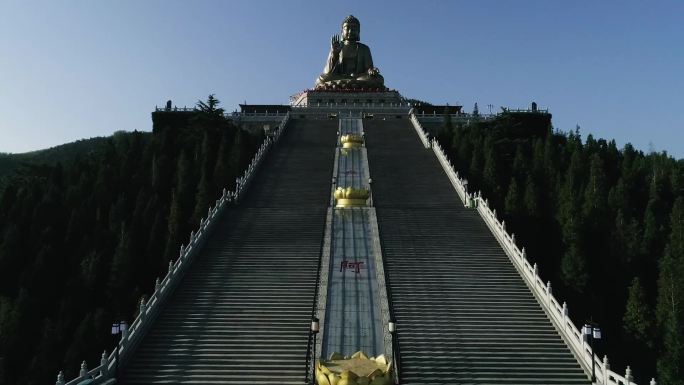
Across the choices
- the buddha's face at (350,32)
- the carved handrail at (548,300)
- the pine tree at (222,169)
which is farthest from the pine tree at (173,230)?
the buddha's face at (350,32)

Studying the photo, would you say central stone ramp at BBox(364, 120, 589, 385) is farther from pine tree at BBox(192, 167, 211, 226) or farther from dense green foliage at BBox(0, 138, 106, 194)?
dense green foliage at BBox(0, 138, 106, 194)

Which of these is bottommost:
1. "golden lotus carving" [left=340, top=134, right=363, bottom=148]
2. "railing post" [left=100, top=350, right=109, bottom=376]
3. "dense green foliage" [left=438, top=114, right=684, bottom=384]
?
"railing post" [left=100, top=350, right=109, bottom=376]

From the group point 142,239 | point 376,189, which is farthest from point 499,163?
point 142,239

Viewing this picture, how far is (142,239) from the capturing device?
20938mm

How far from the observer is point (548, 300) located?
1548 centimetres

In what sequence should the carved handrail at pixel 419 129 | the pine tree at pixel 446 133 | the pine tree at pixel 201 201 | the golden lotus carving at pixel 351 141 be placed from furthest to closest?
the pine tree at pixel 446 133 → the carved handrail at pixel 419 129 → the golden lotus carving at pixel 351 141 → the pine tree at pixel 201 201

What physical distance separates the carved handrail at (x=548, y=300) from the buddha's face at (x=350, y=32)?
105 ft

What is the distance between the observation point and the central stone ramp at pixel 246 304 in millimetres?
13273

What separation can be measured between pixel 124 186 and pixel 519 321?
16.3 m

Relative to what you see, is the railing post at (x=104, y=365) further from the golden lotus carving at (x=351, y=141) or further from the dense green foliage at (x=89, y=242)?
the golden lotus carving at (x=351, y=141)

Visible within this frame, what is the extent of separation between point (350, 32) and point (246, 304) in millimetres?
41928

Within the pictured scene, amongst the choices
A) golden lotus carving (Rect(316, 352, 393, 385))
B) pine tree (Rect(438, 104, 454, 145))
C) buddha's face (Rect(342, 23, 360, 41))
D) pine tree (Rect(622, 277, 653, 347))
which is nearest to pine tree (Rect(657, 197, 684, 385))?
pine tree (Rect(622, 277, 653, 347))

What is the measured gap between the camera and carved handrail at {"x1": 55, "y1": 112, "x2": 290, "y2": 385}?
12734mm

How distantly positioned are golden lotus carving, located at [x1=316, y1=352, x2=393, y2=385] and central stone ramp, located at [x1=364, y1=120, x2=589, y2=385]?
1083 millimetres
